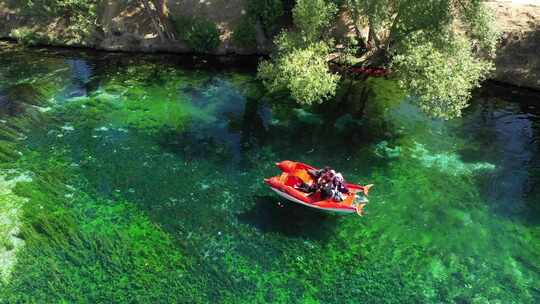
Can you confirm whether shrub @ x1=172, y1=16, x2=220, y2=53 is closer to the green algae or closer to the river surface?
the river surface

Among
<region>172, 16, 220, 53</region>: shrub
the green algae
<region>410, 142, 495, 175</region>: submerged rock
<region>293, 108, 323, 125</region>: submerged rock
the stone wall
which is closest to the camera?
the green algae

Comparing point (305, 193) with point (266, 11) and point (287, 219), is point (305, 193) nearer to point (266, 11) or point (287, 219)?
point (287, 219)

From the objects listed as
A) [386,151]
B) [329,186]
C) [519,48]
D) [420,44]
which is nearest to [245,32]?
[420,44]

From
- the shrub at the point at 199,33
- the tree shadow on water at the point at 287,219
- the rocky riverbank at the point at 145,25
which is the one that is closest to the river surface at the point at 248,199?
the tree shadow on water at the point at 287,219

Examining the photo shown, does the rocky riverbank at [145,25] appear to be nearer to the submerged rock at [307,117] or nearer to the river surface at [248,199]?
the river surface at [248,199]

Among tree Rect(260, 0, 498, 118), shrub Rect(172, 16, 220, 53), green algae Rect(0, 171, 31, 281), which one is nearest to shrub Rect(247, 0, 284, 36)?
shrub Rect(172, 16, 220, 53)

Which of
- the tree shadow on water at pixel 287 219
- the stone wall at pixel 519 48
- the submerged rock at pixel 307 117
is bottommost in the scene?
the tree shadow on water at pixel 287 219
